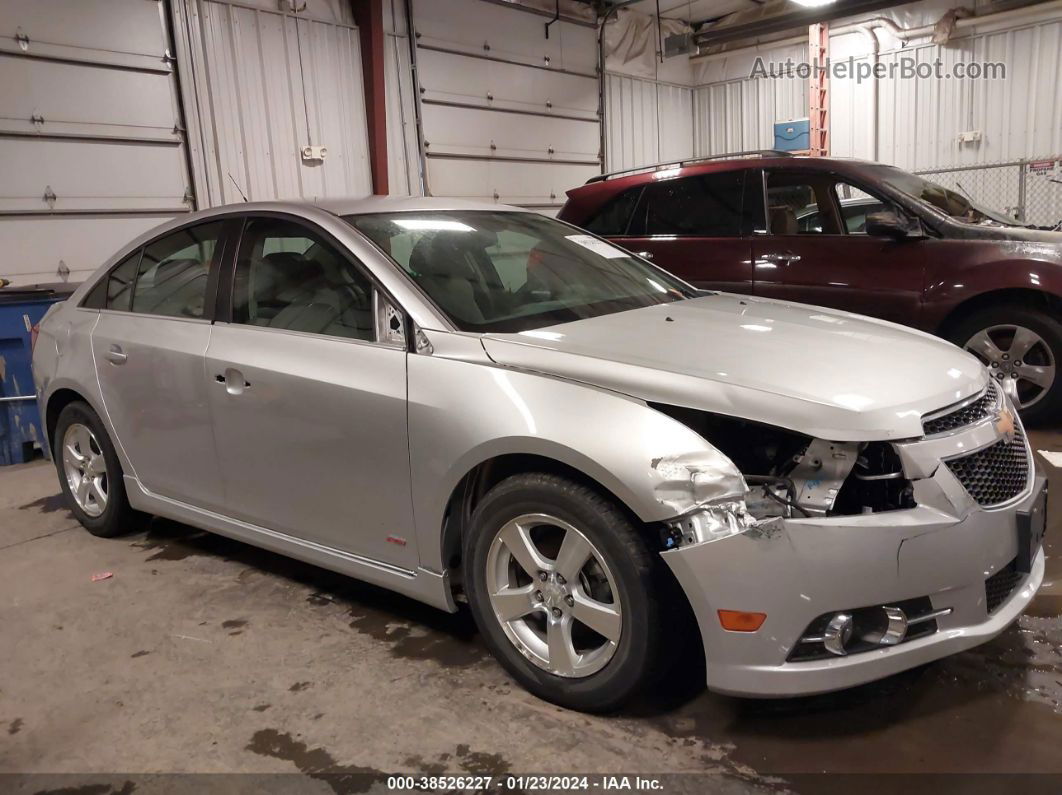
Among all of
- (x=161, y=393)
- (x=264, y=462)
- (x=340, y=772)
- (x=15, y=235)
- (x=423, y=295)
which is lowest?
(x=340, y=772)

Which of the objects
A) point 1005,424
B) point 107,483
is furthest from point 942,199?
point 107,483

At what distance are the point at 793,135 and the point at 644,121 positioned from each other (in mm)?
2268

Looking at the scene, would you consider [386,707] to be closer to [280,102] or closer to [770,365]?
[770,365]

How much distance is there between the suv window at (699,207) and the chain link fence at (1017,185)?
6367 millimetres

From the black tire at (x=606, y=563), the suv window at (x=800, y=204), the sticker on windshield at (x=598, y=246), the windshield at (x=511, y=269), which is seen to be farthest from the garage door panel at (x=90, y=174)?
the black tire at (x=606, y=563)

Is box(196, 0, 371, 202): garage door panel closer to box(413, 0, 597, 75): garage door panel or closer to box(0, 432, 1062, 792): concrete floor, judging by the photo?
box(413, 0, 597, 75): garage door panel

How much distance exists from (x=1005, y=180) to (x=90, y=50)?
10811 millimetres

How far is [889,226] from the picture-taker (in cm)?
481

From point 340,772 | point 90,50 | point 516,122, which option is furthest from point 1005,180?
point 340,772

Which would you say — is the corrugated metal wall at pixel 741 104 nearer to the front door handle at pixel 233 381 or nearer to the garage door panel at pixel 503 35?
the garage door panel at pixel 503 35

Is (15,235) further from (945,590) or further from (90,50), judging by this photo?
(945,590)

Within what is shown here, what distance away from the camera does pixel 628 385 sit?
2.08m

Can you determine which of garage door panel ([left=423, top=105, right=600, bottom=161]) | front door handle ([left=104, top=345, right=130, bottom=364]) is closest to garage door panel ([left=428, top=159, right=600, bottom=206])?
garage door panel ([left=423, top=105, right=600, bottom=161])

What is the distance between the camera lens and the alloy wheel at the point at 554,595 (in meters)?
2.10
